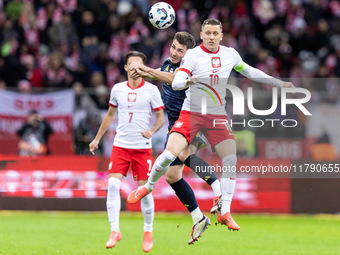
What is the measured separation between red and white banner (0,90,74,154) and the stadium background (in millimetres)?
22

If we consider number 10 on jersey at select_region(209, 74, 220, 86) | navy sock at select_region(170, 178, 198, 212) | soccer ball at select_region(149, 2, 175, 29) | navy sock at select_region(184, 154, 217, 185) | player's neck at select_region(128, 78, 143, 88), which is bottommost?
navy sock at select_region(170, 178, 198, 212)

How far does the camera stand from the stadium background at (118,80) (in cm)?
1597

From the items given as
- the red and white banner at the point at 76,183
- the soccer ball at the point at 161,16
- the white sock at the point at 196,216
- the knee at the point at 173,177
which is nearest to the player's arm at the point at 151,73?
the soccer ball at the point at 161,16

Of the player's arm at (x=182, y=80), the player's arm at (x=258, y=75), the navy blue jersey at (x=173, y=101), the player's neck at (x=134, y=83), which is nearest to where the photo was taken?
the player's arm at (x=182, y=80)

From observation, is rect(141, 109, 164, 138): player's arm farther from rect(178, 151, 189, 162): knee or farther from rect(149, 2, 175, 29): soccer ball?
rect(149, 2, 175, 29): soccer ball

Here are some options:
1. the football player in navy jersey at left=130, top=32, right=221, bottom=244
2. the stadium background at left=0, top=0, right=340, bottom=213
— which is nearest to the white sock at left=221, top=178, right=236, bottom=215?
the football player in navy jersey at left=130, top=32, right=221, bottom=244

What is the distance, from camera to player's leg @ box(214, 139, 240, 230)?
31.3 feet

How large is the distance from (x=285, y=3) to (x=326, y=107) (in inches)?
276

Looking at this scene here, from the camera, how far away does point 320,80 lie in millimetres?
16375

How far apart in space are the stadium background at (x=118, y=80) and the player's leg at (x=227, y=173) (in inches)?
196

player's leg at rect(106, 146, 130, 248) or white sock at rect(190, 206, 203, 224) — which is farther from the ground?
player's leg at rect(106, 146, 130, 248)

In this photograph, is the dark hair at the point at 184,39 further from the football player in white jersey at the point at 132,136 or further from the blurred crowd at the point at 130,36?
the blurred crowd at the point at 130,36

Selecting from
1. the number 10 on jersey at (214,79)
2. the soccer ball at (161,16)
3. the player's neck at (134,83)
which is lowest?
the player's neck at (134,83)

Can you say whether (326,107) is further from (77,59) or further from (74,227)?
(77,59)
